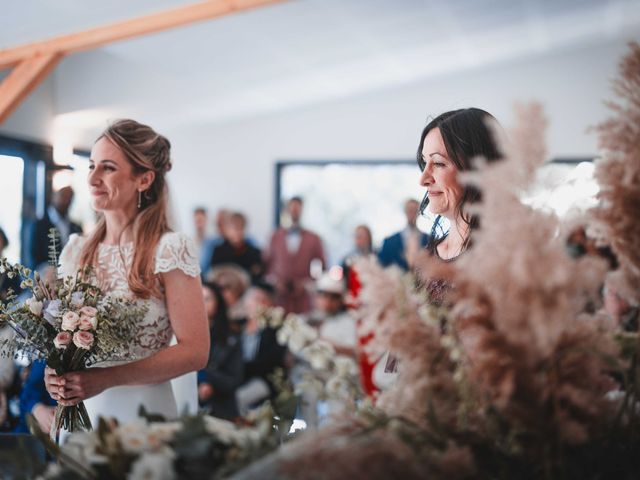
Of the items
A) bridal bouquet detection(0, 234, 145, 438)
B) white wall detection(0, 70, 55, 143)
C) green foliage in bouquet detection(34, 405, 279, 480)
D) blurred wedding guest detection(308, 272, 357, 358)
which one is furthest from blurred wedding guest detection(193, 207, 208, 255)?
green foliage in bouquet detection(34, 405, 279, 480)

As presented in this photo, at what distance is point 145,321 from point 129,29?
2850 mm

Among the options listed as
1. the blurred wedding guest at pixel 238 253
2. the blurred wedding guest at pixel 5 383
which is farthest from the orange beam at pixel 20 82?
the blurred wedding guest at pixel 238 253

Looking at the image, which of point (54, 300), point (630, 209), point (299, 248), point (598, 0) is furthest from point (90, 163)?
point (299, 248)

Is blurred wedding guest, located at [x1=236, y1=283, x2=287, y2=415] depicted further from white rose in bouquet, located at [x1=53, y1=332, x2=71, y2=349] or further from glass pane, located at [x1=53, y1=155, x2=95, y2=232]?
white rose in bouquet, located at [x1=53, y1=332, x2=71, y2=349]

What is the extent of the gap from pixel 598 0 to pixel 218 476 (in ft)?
23.0

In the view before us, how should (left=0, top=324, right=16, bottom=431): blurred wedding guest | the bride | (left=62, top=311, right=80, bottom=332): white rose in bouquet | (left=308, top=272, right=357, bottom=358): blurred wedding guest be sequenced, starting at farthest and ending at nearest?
(left=308, top=272, right=357, bottom=358): blurred wedding guest
(left=0, top=324, right=16, bottom=431): blurred wedding guest
the bride
(left=62, top=311, right=80, bottom=332): white rose in bouquet

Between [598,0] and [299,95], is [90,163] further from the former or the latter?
[299,95]

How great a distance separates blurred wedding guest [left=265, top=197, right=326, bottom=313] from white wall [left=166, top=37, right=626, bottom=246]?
0.92 m

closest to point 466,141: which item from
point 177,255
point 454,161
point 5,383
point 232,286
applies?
point 454,161

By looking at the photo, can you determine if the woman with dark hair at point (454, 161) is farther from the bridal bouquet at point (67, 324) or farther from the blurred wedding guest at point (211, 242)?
the blurred wedding guest at point (211, 242)

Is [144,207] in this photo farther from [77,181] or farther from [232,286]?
[232,286]

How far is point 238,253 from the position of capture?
8.39 m

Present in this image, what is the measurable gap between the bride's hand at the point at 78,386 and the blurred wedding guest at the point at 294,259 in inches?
266

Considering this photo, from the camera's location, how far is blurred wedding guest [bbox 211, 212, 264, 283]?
328 inches
